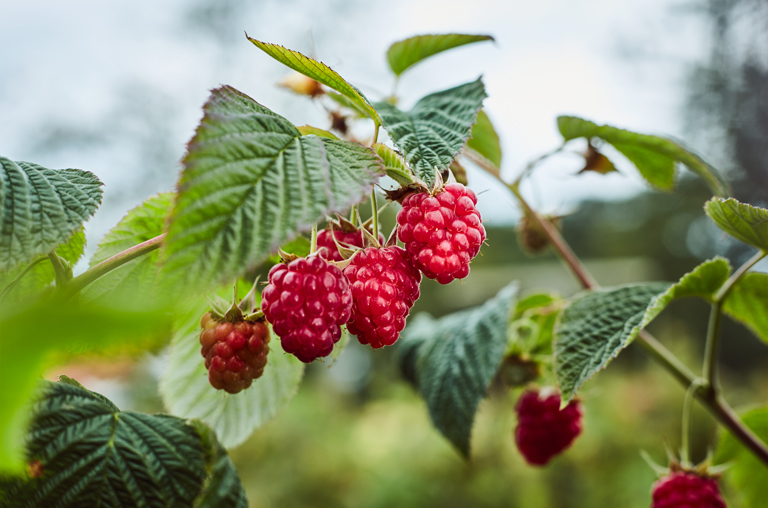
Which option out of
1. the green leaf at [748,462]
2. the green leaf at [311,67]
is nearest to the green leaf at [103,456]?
the green leaf at [311,67]

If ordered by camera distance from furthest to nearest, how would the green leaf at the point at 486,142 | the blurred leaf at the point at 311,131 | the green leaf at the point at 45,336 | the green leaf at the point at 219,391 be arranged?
1. the green leaf at the point at 486,142
2. the green leaf at the point at 219,391
3. the blurred leaf at the point at 311,131
4. the green leaf at the point at 45,336

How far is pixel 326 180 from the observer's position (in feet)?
0.84

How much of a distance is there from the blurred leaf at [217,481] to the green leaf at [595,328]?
0.23m

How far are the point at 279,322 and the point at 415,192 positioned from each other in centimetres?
11

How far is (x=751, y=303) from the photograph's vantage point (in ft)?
1.70

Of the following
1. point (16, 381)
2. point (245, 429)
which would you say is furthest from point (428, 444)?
point (16, 381)

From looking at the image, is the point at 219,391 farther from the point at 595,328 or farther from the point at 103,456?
the point at 595,328

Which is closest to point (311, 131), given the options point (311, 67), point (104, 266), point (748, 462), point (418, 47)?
point (311, 67)

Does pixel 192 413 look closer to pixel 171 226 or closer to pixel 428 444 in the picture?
pixel 171 226

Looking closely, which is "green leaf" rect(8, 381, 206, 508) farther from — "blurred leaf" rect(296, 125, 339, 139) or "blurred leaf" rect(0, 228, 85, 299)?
"blurred leaf" rect(296, 125, 339, 139)

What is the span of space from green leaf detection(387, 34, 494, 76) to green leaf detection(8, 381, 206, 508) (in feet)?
1.37

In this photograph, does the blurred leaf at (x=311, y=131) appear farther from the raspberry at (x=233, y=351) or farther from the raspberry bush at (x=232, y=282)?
the raspberry at (x=233, y=351)

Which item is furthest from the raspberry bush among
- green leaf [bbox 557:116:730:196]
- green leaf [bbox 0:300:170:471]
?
green leaf [bbox 557:116:730:196]

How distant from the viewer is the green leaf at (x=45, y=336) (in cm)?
12
